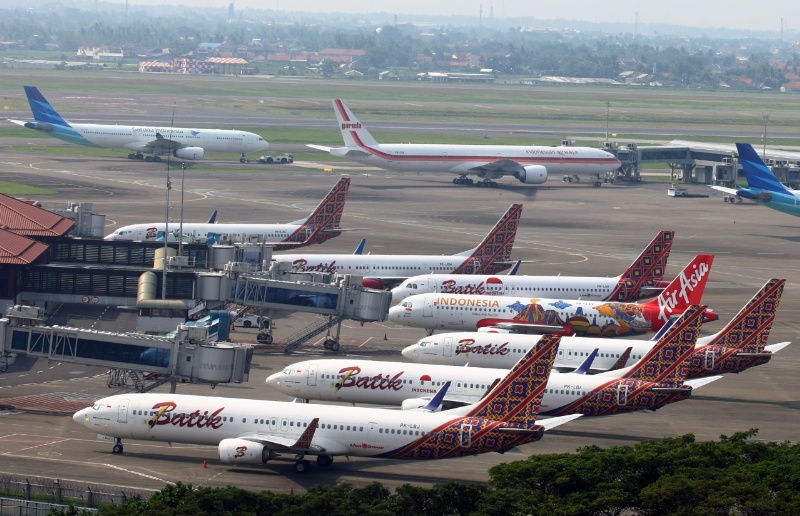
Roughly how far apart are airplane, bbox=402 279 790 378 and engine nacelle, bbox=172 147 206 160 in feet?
397

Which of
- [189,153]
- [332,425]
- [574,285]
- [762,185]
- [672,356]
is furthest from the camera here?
[189,153]

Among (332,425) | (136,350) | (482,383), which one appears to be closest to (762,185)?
(482,383)

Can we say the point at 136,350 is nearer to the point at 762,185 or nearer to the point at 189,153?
the point at 762,185

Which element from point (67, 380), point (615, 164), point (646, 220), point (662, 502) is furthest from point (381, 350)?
point (615, 164)

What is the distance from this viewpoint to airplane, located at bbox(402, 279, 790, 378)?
72688 mm

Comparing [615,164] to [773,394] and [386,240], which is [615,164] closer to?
[386,240]

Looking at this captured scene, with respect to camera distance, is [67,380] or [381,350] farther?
[381,350]

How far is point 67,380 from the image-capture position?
7625 cm

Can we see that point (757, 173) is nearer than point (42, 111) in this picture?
Yes

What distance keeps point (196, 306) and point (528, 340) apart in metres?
21.4

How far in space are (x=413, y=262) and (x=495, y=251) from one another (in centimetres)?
611

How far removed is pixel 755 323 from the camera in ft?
240

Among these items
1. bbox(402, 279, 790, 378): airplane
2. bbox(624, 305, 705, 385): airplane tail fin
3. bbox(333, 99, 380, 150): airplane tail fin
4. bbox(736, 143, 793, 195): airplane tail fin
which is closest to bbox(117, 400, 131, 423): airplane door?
bbox(402, 279, 790, 378): airplane

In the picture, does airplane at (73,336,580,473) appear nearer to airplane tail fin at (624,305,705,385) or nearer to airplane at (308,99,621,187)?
airplane tail fin at (624,305,705,385)
